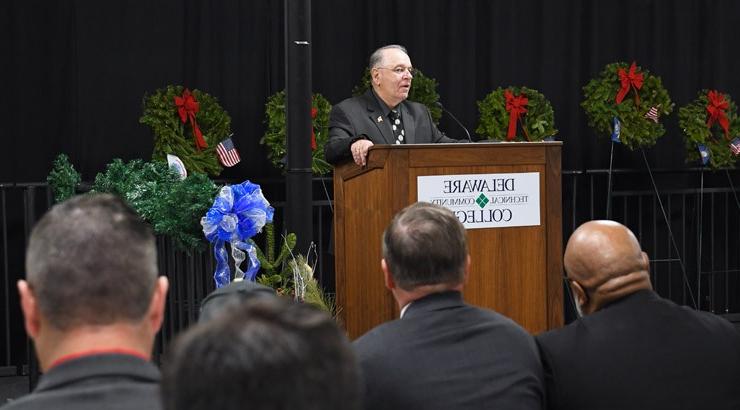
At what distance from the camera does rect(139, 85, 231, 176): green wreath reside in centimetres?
596

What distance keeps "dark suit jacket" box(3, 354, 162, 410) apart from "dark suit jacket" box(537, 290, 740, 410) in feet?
3.52

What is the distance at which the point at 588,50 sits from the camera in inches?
295

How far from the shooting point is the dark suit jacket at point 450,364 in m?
1.97

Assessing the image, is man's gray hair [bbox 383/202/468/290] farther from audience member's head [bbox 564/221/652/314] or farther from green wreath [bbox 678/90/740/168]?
green wreath [bbox 678/90/740/168]

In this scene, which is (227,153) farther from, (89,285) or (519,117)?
(89,285)

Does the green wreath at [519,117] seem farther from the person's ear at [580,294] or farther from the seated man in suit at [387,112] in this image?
the person's ear at [580,294]

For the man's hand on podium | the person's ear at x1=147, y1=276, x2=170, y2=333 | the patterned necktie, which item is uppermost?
the patterned necktie

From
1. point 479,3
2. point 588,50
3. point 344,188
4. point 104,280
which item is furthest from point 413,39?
point 104,280

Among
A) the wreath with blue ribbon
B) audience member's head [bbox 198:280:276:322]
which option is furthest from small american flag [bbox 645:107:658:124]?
audience member's head [bbox 198:280:276:322]

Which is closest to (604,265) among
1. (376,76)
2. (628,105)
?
(376,76)

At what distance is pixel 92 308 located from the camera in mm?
1363

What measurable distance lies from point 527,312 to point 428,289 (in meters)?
1.76

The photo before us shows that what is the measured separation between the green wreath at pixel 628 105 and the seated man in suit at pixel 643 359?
4.85 meters

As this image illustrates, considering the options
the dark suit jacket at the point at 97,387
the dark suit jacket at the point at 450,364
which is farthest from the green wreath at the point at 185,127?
the dark suit jacket at the point at 97,387
